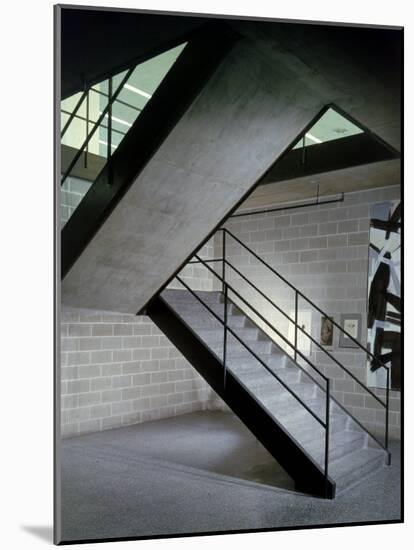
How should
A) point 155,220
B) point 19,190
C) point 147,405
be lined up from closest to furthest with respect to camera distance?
point 19,190
point 155,220
point 147,405

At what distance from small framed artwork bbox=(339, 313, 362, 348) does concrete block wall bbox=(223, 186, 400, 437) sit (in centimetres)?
3

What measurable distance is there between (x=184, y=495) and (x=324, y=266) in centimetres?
178

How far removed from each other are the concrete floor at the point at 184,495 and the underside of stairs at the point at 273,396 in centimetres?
14

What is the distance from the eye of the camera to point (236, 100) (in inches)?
112

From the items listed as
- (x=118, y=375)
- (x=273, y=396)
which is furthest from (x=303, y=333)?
(x=118, y=375)

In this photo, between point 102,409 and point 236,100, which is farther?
point 102,409

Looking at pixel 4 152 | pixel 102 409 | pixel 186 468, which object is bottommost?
pixel 186 468

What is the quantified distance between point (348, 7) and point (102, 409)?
3086 mm

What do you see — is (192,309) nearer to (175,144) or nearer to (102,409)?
(102,409)

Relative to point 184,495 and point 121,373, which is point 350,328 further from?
point 121,373

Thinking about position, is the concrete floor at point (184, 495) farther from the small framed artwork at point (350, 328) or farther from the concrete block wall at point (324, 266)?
the small framed artwork at point (350, 328)

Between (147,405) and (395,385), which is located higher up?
(395,385)

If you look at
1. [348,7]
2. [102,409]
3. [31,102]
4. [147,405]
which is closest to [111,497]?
[102,409]

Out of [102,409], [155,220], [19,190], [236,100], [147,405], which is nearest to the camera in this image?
[19,190]
